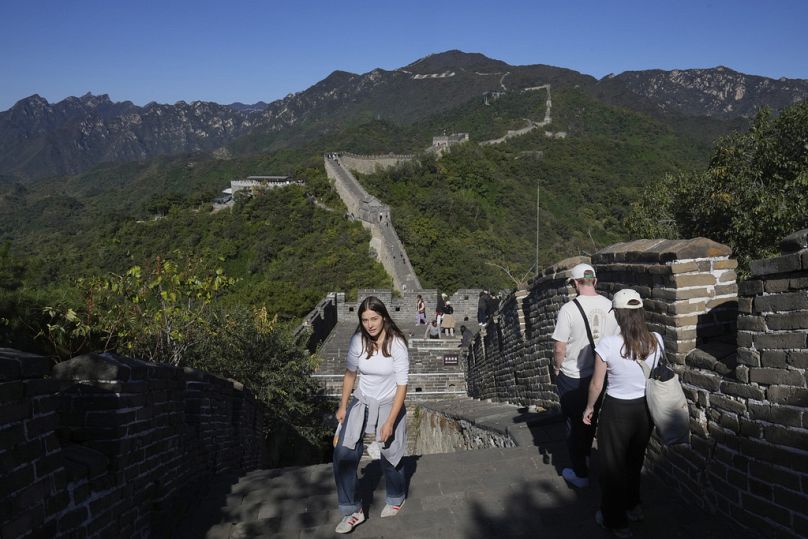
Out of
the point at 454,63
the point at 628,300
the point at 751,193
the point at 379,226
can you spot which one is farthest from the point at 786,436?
the point at 454,63

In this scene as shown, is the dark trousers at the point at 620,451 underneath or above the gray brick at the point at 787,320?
underneath

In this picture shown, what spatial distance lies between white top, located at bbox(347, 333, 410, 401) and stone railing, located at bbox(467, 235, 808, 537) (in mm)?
1751

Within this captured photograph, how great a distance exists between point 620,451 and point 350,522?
1.61 meters

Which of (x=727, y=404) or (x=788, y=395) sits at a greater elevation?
(x=788, y=395)

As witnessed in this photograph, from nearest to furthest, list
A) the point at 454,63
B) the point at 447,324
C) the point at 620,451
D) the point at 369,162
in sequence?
the point at 620,451 < the point at 447,324 < the point at 369,162 < the point at 454,63

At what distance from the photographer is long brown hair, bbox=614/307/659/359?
3.09 m

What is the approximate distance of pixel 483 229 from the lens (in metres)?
43.7

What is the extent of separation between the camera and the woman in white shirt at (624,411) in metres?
3.08

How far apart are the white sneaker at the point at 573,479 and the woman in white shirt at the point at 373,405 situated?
1.15 m

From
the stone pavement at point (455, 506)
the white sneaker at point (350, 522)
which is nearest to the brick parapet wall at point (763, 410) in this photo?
the stone pavement at point (455, 506)

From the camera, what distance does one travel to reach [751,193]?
11023 millimetres

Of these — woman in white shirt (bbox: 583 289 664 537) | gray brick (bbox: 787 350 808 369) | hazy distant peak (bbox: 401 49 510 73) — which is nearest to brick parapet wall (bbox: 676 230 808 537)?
gray brick (bbox: 787 350 808 369)

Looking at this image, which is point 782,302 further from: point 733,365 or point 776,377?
point 733,365

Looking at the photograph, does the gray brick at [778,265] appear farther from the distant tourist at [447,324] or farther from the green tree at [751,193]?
the distant tourist at [447,324]
